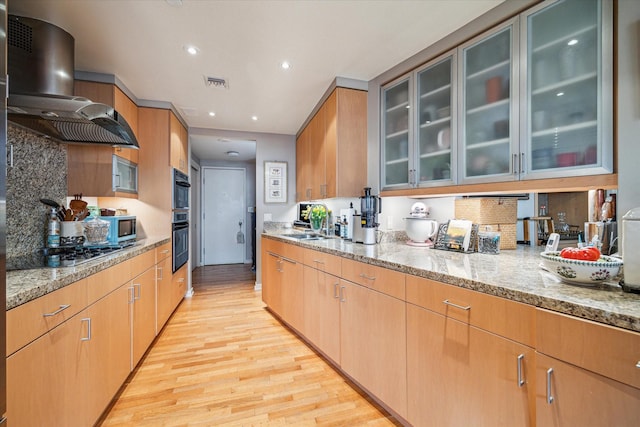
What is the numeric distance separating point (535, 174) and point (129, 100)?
353cm

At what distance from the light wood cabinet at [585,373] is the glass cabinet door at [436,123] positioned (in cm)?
120

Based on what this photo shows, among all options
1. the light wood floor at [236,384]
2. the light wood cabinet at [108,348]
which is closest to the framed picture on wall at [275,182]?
the light wood floor at [236,384]

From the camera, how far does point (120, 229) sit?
2.43 metres

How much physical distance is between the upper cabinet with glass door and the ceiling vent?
2.34m

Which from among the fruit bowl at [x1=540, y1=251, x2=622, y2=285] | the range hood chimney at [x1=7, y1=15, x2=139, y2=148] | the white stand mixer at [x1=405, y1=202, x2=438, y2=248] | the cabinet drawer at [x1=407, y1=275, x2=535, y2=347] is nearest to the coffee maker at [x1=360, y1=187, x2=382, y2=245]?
the white stand mixer at [x1=405, y1=202, x2=438, y2=248]

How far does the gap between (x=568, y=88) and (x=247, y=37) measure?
193cm

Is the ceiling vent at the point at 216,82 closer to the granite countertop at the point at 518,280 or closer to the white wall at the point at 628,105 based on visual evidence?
the granite countertop at the point at 518,280

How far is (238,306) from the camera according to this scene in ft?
11.7

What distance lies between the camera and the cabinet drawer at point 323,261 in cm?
201

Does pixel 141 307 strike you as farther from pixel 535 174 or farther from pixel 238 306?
pixel 535 174

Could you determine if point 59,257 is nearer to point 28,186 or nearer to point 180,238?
point 28,186

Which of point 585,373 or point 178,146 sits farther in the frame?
point 178,146

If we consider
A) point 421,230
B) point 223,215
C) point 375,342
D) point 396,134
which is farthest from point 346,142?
point 223,215

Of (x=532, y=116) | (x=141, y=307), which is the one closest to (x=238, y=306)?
(x=141, y=307)
